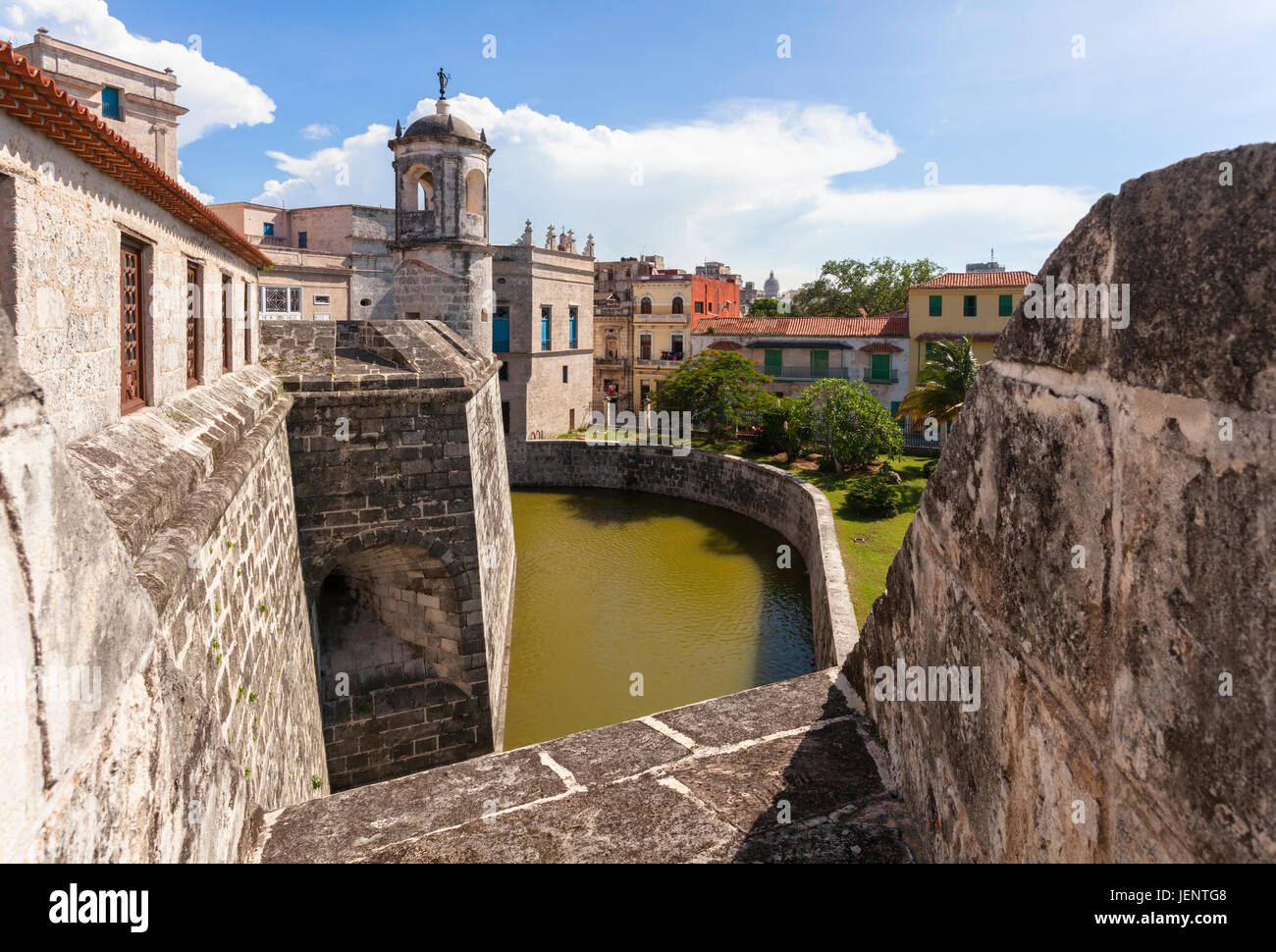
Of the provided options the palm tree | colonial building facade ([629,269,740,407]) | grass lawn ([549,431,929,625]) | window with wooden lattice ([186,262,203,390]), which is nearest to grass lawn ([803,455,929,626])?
grass lawn ([549,431,929,625])

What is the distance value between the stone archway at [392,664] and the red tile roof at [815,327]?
25.9 metres

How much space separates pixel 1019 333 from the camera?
7.25 ft

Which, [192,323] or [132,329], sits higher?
[192,323]

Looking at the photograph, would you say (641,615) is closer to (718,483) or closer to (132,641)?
(718,483)

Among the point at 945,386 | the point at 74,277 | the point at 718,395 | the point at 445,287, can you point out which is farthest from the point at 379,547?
the point at 718,395

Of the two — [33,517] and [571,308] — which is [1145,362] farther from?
[571,308]

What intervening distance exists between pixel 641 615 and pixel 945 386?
1117cm

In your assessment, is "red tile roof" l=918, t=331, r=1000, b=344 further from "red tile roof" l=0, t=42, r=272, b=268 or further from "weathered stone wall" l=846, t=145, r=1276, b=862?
"weathered stone wall" l=846, t=145, r=1276, b=862

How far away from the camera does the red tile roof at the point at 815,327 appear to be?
3300 centimetres

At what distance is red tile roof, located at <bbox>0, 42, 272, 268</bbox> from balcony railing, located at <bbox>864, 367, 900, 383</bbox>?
2896 centimetres

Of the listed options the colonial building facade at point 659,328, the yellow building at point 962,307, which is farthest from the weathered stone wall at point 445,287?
the colonial building facade at point 659,328

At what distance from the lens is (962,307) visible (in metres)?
31.2

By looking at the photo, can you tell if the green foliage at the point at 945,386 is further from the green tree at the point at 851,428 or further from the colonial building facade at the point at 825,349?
the colonial building facade at the point at 825,349

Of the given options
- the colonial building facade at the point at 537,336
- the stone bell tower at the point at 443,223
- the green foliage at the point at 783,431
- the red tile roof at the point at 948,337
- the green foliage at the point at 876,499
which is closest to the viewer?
the stone bell tower at the point at 443,223
